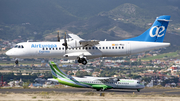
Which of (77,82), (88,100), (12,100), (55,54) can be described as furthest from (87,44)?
(77,82)

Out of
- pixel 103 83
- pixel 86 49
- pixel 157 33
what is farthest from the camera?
pixel 103 83

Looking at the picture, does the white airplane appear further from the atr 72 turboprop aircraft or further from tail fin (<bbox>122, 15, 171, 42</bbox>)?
the atr 72 turboprop aircraft

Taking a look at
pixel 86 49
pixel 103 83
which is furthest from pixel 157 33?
pixel 103 83

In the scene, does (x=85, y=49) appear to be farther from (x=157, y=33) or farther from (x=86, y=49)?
(x=157, y=33)

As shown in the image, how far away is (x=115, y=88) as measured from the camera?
8469 cm

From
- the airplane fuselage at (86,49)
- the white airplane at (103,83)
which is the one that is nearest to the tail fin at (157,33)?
the airplane fuselage at (86,49)

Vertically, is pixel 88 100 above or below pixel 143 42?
below

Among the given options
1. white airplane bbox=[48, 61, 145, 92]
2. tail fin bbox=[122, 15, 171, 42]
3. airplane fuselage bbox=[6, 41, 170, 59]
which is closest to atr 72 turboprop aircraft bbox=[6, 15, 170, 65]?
airplane fuselage bbox=[6, 41, 170, 59]

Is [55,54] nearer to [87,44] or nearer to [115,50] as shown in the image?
[87,44]

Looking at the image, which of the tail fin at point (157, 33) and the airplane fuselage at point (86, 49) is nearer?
the airplane fuselage at point (86, 49)

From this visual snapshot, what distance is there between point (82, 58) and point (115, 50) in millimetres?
6731

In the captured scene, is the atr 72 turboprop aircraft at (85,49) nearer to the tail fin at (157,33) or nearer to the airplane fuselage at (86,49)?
the airplane fuselage at (86,49)

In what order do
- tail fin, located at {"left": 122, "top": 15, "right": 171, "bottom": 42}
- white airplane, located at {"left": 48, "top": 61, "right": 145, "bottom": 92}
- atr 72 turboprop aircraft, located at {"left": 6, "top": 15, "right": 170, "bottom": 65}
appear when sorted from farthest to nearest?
white airplane, located at {"left": 48, "top": 61, "right": 145, "bottom": 92}, tail fin, located at {"left": 122, "top": 15, "right": 171, "bottom": 42}, atr 72 turboprop aircraft, located at {"left": 6, "top": 15, "right": 170, "bottom": 65}

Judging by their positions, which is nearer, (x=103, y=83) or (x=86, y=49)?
(x=86, y=49)
